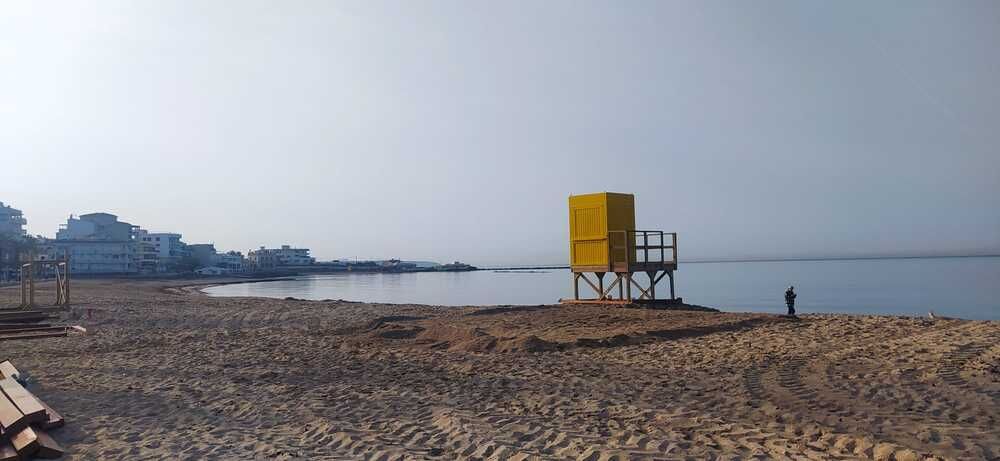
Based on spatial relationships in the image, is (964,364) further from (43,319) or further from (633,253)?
(43,319)

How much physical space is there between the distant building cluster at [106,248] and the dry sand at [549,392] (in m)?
76.6

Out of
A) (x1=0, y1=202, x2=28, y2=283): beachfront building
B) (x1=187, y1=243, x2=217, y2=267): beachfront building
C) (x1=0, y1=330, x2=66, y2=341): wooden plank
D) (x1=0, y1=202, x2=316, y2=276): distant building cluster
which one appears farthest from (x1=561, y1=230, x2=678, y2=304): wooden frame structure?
(x1=187, y1=243, x2=217, y2=267): beachfront building

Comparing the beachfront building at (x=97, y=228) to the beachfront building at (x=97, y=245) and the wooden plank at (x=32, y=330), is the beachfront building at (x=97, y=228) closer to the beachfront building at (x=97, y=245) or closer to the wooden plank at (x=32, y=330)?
the beachfront building at (x=97, y=245)

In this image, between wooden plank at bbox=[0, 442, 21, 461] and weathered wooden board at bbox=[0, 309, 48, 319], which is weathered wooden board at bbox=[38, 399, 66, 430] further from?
weathered wooden board at bbox=[0, 309, 48, 319]

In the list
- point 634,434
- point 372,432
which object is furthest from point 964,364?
point 372,432

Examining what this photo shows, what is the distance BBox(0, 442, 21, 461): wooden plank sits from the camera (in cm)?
530

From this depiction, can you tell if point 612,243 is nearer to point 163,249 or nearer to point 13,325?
point 13,325

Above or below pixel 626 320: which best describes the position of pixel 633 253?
above

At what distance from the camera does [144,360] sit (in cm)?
1170

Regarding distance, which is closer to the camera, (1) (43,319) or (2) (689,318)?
(2) (689,318)

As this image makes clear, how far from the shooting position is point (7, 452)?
17.8 ft

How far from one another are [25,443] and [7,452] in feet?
0.45

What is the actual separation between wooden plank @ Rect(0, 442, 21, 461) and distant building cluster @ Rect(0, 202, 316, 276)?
265 ft

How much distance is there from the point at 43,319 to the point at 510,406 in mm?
17156
